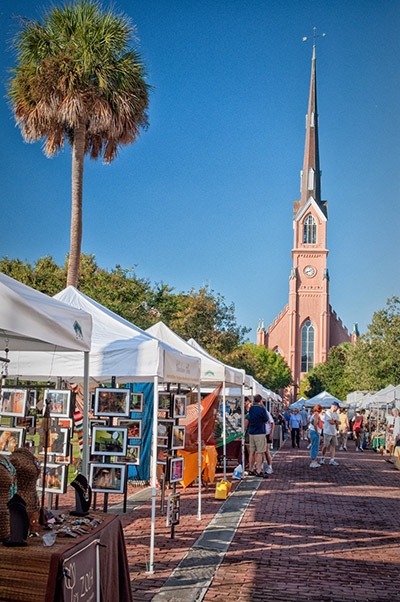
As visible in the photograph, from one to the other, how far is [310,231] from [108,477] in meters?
83.5

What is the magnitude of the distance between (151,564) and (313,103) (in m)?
98.0

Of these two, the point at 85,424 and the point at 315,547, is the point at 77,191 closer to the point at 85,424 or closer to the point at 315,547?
the point at 85,424

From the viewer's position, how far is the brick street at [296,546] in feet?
18.4

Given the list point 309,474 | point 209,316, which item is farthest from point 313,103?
point 309,474

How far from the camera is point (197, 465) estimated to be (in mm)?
12062

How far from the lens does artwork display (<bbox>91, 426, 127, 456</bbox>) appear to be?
708 cm

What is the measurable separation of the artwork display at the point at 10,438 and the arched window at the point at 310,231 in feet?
272

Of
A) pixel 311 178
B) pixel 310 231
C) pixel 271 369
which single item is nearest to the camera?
pixel 271 369

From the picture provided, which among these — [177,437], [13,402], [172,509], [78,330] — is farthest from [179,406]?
[78,330]

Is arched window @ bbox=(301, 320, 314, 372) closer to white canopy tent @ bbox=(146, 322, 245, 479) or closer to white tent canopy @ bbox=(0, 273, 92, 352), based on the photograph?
white canopy tent @ bbox=(146, 322, 245, 479)

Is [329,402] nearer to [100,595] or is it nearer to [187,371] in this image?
[187,371]

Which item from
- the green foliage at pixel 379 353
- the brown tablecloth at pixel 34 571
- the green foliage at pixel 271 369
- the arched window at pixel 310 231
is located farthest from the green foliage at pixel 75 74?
the arched window at pixel 310 231

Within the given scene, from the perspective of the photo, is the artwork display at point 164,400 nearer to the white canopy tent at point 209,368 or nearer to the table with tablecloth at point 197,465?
the white canopy tent at point 209,368

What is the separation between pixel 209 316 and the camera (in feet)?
119
